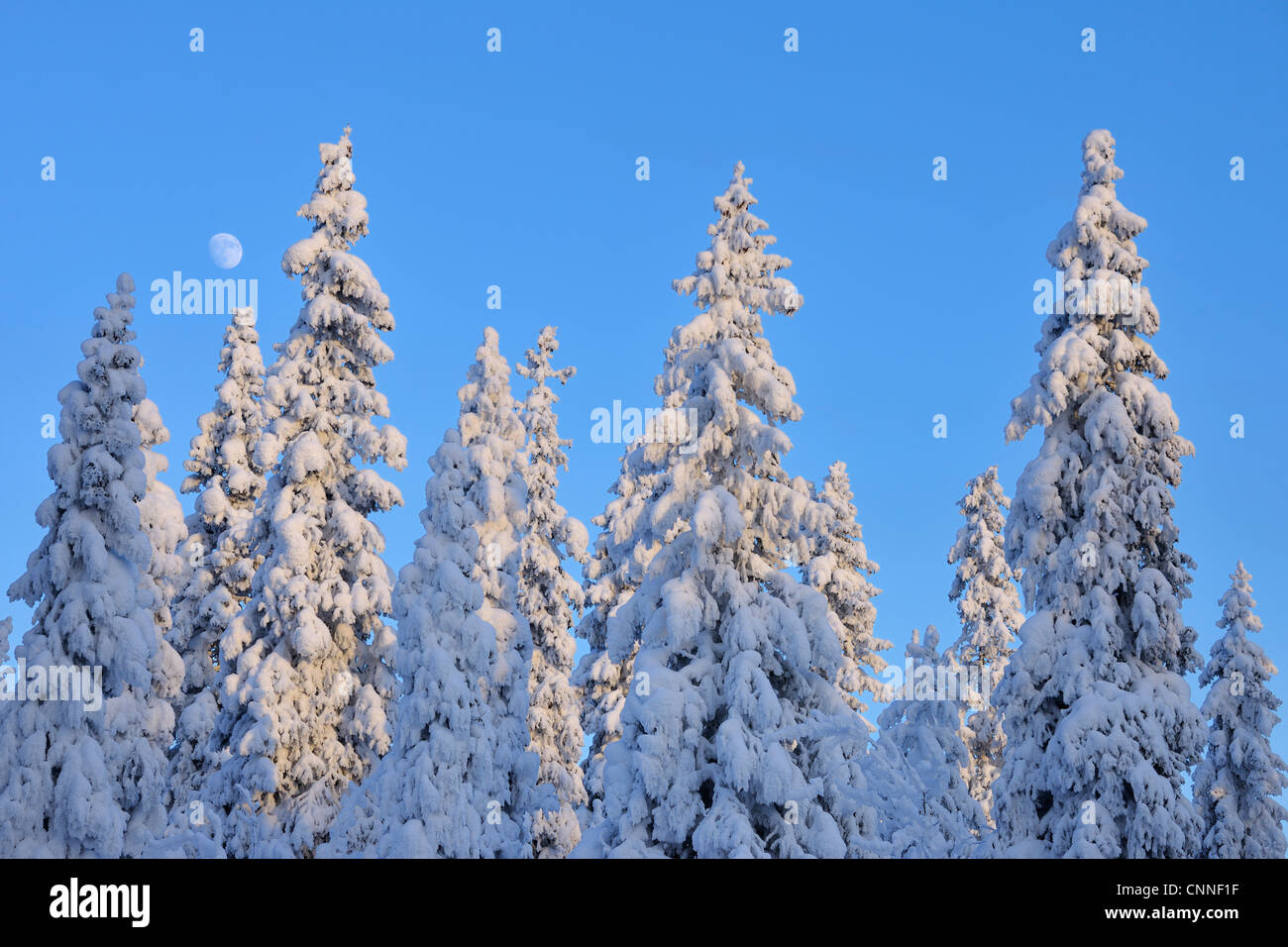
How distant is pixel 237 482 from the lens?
1252 inches

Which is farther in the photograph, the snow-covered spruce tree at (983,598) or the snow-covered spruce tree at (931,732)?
the snow-covered spruce tree at (983,598)

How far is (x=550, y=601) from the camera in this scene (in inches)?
1384

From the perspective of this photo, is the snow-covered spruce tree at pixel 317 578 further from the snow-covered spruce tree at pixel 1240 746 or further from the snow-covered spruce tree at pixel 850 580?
the snow-covered spruce tree at pixel 1240 746

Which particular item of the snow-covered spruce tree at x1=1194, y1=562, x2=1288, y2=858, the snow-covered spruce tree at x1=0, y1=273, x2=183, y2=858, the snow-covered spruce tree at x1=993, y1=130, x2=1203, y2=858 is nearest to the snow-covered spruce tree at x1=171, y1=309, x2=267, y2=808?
the snow-covered spruce tree at x1=0, y1=273, x2=183, y2=858

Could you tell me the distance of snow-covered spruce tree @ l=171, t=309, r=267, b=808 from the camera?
91.5ft

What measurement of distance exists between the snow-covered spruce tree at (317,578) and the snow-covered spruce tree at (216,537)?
1295mm

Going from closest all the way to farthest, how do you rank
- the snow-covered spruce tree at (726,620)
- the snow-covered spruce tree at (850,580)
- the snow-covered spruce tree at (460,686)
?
1. the snow-covered spruce tree at (726,620)
2. the snow-covered spruce tree at (460,686)
3. the snow-covered spruce tree at (850,580)

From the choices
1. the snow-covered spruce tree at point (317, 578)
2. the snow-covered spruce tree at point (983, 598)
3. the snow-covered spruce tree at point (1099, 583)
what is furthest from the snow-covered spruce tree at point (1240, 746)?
the snow-covered spruce tree at point (317, 578)

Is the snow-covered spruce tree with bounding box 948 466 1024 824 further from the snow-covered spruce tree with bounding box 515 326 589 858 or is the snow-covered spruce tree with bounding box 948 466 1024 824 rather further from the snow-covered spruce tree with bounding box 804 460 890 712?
the snow-covered spruce tree with bounding box 515 326 589 858

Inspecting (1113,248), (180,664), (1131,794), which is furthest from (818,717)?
(180,664)

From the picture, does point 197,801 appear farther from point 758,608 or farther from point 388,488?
point 758,608

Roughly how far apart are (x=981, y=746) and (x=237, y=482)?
938 inches

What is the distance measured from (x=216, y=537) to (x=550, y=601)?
9.92 m

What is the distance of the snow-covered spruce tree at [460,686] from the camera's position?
2478 centimetres
